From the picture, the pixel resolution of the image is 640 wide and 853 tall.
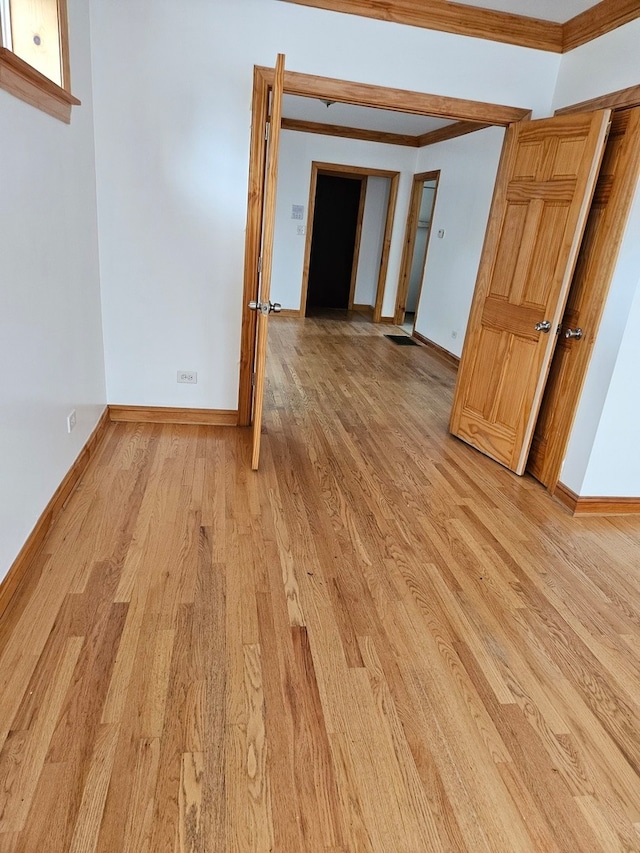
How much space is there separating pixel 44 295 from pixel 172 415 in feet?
4.86

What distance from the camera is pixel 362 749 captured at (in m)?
1.52

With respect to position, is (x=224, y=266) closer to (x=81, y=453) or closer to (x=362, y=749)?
(x=81, y=453)

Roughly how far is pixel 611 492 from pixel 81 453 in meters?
2.91

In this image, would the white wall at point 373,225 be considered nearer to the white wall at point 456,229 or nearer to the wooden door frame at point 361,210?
the wooden door frame at point 361,210

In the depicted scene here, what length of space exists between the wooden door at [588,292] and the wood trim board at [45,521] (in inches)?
105

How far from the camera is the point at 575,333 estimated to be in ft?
9.78

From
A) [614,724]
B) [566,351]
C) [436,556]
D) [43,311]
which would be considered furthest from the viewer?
[566,351]

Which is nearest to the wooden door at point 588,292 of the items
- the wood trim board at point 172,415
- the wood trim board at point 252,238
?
the wood trim board at point 252,238

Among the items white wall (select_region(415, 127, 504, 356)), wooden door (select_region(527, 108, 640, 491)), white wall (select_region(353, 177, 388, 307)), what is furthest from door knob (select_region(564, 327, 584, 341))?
white wall (select_region(353, 177, 388, 307))

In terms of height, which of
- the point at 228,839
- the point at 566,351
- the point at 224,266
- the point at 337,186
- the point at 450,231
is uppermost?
the point at 337,186

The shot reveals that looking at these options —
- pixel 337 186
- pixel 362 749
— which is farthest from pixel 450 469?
pixel 337 186

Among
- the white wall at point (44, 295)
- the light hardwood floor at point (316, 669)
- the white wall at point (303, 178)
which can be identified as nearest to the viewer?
the light hardwood floor at point (316, 669)

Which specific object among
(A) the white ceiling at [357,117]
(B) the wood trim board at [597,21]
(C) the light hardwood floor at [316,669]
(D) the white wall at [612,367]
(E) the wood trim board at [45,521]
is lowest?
(C) the light hardwood floor at [316,669]

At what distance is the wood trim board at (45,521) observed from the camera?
192 cm
